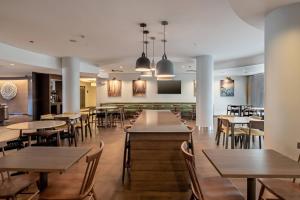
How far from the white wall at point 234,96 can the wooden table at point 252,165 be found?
12328 mm

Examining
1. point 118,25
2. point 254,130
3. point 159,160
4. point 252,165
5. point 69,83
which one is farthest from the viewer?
point 69,83

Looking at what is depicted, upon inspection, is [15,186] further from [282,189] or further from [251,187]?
[282,189]

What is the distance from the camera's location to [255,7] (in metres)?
3.13

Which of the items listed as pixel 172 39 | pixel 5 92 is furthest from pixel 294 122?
pixel 5 92

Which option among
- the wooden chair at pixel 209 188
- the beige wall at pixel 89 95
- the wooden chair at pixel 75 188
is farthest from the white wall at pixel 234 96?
the wooden chair at pixel 75 188

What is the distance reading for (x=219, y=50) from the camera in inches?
300

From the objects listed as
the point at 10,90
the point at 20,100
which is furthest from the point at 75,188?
the point at 10,90

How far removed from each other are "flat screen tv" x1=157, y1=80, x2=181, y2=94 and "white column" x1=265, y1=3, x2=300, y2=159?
10.8m

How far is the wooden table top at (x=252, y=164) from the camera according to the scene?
1829 millimetres

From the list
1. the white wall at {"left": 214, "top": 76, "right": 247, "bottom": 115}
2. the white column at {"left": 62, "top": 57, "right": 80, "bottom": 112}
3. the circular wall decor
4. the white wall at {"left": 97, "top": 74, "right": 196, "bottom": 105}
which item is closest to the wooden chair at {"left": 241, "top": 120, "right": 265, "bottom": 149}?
the white column at {"left": 62, "top": 57, "right": 80, "bottom": 112}

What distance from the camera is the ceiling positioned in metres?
3.64

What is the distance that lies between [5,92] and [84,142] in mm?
10945

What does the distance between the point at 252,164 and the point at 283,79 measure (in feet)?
5.20

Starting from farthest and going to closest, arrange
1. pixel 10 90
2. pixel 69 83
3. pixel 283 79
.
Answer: pixel 10 90
pixel 69 83
pixel 283 79
